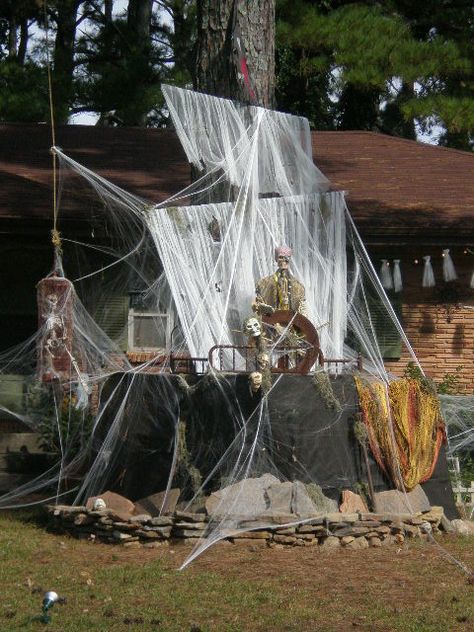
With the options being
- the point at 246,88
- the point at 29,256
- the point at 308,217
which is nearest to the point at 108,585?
the point at 308,217

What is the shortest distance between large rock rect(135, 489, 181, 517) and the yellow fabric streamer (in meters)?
1.64

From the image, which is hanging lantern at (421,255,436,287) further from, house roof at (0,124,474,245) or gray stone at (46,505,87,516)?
gray stone at (46,505,87,516)

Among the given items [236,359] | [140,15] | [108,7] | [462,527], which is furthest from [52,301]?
[108,7]

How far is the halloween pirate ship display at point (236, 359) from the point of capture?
9.20m

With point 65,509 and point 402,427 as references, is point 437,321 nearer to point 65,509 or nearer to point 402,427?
point 402,427

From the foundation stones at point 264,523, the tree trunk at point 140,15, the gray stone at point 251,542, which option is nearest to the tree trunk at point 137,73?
the tree trunk at point 140,15

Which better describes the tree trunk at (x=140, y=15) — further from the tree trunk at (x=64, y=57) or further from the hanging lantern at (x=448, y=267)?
the hanging lantern at (x=448, y=267)

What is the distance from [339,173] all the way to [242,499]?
25.4 ft

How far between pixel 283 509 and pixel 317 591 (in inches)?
57.3

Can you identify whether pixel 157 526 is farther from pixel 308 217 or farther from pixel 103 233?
pixel 103 233

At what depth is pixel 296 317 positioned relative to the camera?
9547 mm

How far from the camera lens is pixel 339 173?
15797 millimetres

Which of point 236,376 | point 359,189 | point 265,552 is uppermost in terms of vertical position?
point 359,189

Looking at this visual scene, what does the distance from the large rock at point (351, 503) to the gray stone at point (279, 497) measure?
48cm
